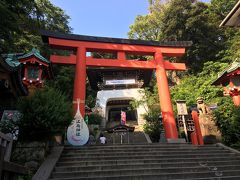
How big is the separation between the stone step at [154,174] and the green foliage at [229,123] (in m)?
3.96

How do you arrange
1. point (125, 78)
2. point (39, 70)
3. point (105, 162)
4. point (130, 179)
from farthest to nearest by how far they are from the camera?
1. point (125, 78)
2. point (39, 70)
3. point (105, 162)
4. point (130, 179)

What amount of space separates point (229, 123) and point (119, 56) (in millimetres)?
7242

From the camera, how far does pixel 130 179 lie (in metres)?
6.39

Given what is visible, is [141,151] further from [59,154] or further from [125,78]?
[125,78]

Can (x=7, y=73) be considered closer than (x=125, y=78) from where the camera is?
Yes

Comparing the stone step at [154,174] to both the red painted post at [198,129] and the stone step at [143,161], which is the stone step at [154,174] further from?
the red painted post at [198,129]

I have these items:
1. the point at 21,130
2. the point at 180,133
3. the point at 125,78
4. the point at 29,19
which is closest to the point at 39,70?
the point at 29,19

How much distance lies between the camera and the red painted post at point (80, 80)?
12.3m

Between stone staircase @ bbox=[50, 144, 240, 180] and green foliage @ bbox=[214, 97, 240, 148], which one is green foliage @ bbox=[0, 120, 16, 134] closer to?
stone staircase @ bbox=[50, 144, 240, 180]

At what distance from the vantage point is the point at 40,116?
756 cm

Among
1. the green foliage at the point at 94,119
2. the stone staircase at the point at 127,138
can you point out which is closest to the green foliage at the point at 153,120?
the stone staircase at the point at 127,138

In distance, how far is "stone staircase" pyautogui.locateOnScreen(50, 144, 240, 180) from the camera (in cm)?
663

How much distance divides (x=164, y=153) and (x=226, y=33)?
899 inches

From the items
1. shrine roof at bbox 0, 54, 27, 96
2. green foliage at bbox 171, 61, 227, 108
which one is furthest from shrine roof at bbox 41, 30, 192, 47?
green foliage at bbox 171, 61, 227, 108
